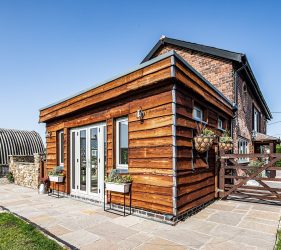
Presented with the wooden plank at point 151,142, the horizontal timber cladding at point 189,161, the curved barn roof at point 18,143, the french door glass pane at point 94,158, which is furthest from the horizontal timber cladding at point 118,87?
the curved barn roof at point 18,143

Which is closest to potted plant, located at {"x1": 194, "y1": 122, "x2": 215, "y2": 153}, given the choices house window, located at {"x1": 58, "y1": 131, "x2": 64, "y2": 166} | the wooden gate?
the wooden gate

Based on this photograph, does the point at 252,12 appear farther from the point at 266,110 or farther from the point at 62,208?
the point at 266,110

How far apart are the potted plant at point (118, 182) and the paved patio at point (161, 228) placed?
A: 2.08 feet

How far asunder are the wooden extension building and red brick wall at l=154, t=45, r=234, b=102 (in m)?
1.79

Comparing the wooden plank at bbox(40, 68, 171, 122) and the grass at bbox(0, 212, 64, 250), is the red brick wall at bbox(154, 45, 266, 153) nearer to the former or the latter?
the wooden plank at bbox(40, 68, 171, 122)

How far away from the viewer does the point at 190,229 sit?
4.56 m

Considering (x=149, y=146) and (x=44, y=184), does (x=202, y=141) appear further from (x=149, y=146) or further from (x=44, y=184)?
(x=44, y=184)

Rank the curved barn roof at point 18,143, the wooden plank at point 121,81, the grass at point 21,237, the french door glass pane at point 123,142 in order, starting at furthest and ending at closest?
the curved barn roof at point 18,143, the french door glass pane at point 123,142, the wooden plank at point 121,81, the grass at point 21,237

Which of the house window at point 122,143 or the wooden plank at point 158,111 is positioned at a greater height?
the wooden plank at point 158,111

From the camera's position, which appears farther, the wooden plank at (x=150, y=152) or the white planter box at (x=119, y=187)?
the white planter box at (x=119, y=187)

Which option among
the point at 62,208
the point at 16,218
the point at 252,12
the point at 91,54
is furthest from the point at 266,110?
the point at 16,218

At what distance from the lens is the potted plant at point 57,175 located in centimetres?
812

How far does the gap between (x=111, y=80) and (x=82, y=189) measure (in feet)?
12.4

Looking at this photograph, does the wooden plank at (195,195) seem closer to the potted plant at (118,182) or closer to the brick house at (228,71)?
the potted plant at (118,182)
